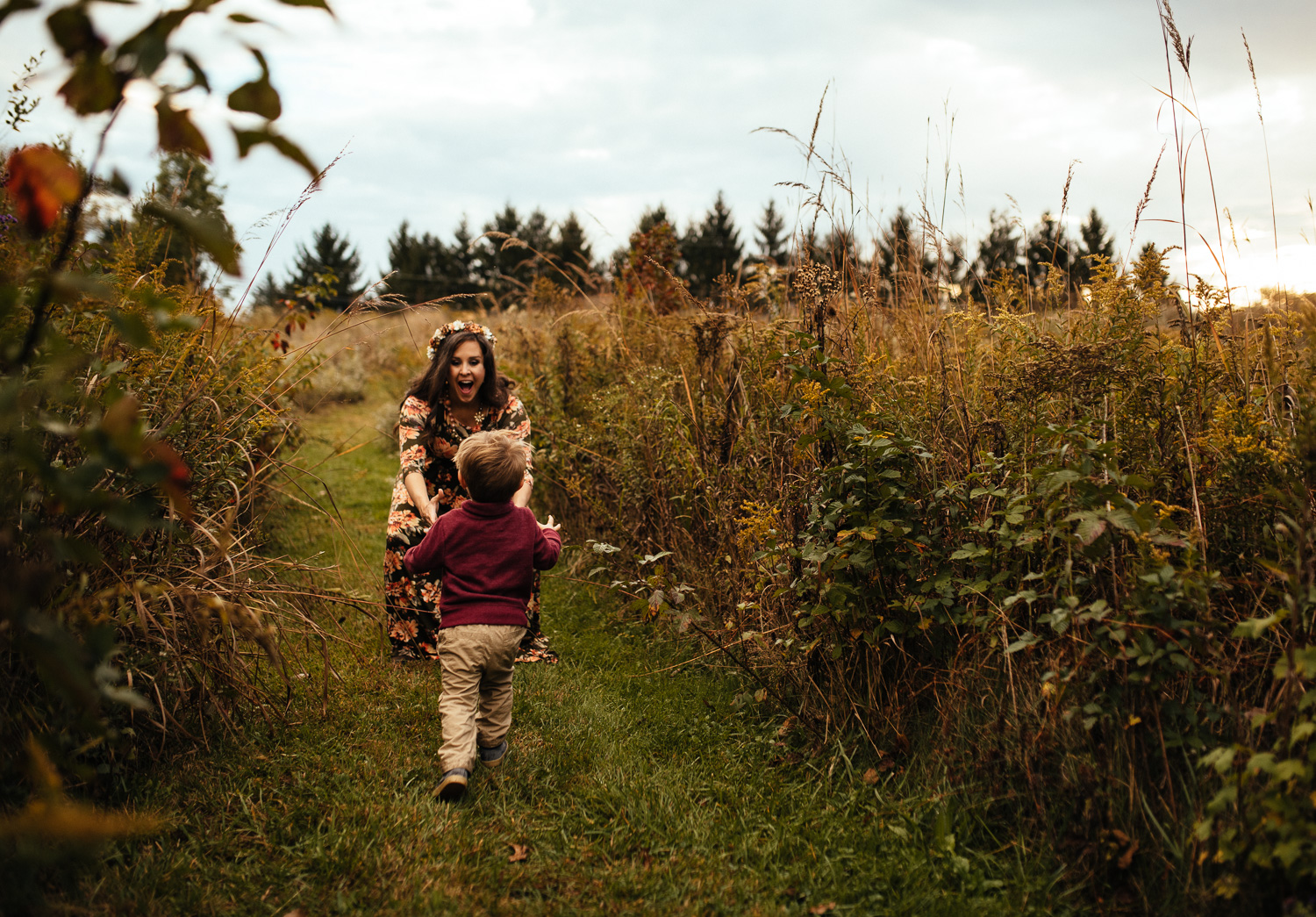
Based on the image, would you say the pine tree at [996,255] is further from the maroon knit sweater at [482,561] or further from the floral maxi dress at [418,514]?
the floral maxi dress at [418,514]

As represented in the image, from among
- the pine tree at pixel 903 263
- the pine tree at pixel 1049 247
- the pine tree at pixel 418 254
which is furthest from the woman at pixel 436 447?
the pine tree at pixel 418 254

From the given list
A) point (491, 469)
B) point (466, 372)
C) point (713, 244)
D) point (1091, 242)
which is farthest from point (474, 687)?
point (713, 244)

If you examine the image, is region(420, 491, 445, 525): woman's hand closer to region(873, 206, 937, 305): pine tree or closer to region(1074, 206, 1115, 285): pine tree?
region(873, 206, 937, 305): pine tree

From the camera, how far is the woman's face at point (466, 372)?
14.4 ft

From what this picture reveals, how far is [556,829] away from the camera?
252 centimetres

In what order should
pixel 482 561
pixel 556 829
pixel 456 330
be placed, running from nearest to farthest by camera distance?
pixel 556 829 → pixel 482 561 → pixel 456 330

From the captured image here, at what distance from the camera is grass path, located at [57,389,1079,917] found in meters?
2.12

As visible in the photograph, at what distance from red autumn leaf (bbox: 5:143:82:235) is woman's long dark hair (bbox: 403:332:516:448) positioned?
322 centimetres

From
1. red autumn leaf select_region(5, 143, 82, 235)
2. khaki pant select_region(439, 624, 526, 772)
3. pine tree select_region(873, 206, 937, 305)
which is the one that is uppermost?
pine tree select_region(873, 206, 937, 305)

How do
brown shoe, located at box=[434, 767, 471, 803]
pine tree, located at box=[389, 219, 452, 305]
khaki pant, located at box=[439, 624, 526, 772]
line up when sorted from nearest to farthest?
brown shoe, located at box=[434, 767, 471, 803] < khaki pant, located at box=[439, 624, 526, 772] < pine tree, located at box=[389, 219, 452, 305]

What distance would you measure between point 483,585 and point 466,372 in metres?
1.72


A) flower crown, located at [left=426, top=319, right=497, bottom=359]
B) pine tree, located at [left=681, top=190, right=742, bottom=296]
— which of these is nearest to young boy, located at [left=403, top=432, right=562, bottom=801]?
flower crown, located at [left=426, top=319, right=497, bottom=359]

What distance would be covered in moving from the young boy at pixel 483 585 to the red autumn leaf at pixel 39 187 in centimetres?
183

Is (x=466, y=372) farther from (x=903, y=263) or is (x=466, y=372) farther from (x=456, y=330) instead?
(x=903, y=263)
